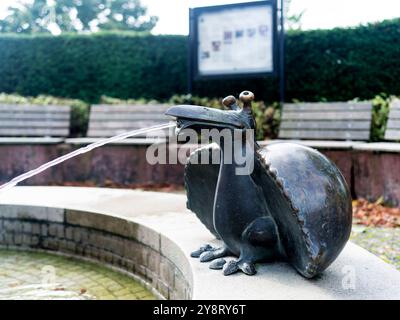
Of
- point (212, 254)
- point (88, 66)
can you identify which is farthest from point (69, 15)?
point (212, 254)

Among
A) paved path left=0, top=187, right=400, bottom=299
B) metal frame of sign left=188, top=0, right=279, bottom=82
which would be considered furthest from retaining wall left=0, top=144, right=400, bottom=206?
paved path left=0, top=187, right=400, bottom=299

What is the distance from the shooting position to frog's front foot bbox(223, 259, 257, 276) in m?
2.17

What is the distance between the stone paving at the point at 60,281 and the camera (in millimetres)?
2939

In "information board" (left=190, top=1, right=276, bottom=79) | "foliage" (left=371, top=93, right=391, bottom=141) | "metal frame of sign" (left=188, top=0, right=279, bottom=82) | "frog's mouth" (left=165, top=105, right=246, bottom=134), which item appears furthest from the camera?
"information board" (left=190, top=1, right=276, bottom=79)

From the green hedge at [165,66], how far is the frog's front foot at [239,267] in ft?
26.9

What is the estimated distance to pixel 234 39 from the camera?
8.30 metres

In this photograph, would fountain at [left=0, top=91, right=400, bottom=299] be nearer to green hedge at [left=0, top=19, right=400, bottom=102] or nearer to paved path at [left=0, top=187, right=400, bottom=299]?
paved path at [left=0, top=187, right=400, bottom=299]

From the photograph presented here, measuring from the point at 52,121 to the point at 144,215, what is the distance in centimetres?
442

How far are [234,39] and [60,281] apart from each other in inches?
243

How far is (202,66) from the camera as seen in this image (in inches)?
336

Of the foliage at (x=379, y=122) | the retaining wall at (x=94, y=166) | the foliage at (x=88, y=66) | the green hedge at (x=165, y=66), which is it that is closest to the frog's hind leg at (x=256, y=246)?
the retaining wall at (x=94, y=166)

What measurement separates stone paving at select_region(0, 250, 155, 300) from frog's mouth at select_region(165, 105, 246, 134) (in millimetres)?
1422

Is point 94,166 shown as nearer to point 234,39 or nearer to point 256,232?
point 234,39

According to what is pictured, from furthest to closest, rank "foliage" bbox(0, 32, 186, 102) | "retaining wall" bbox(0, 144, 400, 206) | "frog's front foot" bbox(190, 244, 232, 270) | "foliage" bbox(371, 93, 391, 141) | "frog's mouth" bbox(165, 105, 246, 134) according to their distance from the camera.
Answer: "foliage" bbox(0, 32, 186, 102), "retaining wall" bbox(0, 144, 400, 206), "foliage" bbox(371, 93, 391, 141), "frog's front foot" bbox(190, 244, 232, 270), "frog's mouth" bbox(165, 105, 246, 134)
